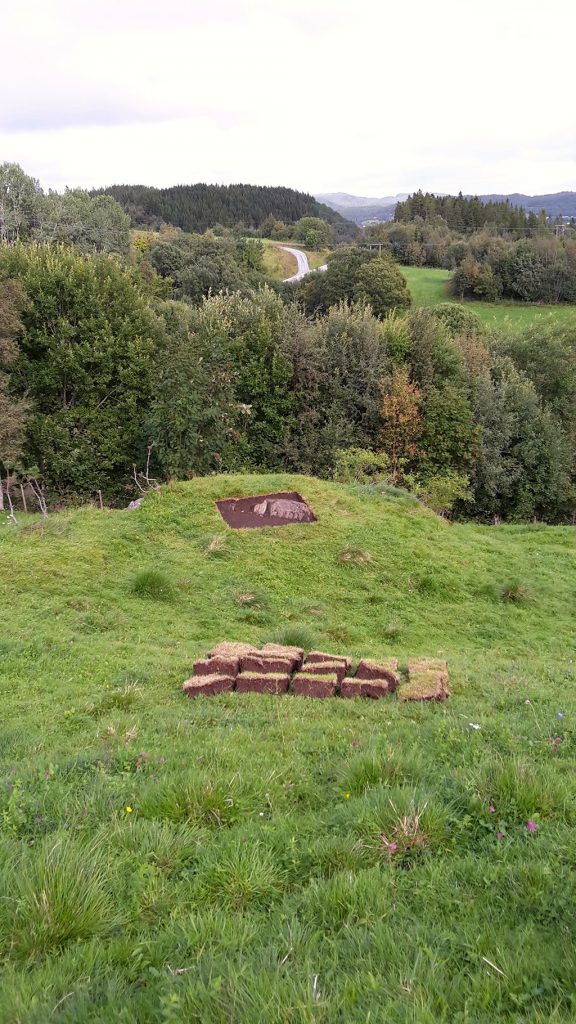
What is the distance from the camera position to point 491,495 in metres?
27.7

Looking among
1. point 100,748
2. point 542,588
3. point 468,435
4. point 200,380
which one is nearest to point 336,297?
point 468,435

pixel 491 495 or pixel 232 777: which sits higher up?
pixel 232 777

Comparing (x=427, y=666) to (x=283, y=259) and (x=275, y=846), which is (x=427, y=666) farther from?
(x=283, y=259)

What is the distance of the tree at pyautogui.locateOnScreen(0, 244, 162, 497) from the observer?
A: 894 inches

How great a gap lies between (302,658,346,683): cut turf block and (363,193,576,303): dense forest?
6735 centimetres

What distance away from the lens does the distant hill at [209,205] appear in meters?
112

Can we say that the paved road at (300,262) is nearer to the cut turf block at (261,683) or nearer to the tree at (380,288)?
the tree at (380,288)

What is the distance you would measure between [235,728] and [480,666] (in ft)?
14.4

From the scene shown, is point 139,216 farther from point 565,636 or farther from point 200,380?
point 565,636

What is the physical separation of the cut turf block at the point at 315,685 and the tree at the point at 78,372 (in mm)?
18411

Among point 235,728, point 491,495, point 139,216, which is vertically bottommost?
point 491,495

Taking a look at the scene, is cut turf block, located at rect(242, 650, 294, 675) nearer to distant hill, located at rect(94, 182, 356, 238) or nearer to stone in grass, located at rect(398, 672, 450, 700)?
stone in grass, located at rect(398, 672, 450, 700)

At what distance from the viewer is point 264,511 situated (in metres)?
15.6

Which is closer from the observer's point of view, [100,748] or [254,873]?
[254,873]
